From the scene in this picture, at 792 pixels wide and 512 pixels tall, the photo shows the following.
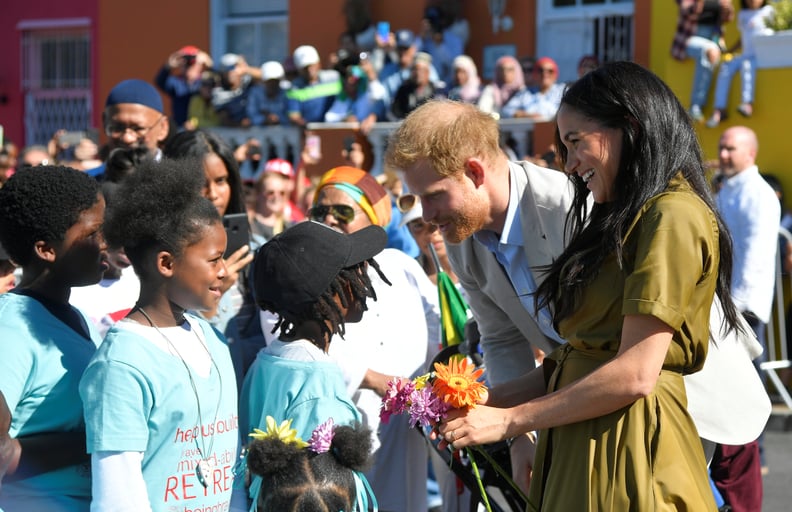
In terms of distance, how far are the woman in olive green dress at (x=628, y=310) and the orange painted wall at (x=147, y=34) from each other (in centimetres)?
1488

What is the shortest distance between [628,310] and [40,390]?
160 cm

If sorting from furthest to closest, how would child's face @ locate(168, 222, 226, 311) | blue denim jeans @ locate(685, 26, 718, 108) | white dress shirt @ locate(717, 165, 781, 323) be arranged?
blue denim jeans @ locate(685, 26, 718, 108) < white dress shirt @ locate(717, 165, 781, 323) < child's face @ locate(168, 222, 226, 311)

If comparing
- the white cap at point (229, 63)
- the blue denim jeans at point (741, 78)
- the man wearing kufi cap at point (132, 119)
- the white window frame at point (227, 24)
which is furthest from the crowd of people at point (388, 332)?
the white window frame at point (227, 24)

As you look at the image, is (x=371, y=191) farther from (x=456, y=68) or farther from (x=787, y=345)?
(x=456, y=68)

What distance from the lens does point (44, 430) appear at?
3.07 m

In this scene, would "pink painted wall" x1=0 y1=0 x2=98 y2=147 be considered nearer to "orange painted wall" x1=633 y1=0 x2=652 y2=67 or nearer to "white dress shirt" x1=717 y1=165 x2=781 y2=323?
"orange painted wall" x1=633 y1=0 x2=652 y2=67

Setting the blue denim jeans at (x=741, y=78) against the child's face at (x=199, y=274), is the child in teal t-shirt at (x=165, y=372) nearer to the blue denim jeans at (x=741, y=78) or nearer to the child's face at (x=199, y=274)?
the child's face at (x=199, y=274)

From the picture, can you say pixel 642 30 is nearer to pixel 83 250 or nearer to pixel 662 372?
pixel 83 250

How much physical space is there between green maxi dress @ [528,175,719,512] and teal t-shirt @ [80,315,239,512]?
38.0 inches

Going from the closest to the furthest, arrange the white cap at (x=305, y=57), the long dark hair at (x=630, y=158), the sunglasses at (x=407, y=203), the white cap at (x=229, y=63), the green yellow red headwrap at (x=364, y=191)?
the long dark hair at (x=630, y=158), the green yellow red headwrap at (x=364, y=191), the sunglasses at (x=407, y=203), the white cap at (x=305, y=57), the white cap at (x=229, y=63)

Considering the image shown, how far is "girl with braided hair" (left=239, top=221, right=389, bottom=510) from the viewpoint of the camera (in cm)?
337

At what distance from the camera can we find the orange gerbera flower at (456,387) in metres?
2.80

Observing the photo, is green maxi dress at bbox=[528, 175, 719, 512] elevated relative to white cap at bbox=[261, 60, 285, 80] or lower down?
lower down

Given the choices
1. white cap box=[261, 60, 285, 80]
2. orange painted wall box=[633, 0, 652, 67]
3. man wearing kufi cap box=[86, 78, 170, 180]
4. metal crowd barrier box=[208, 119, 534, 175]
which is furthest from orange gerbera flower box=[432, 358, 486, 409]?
white cap box=[261, 60, 285, 80]
